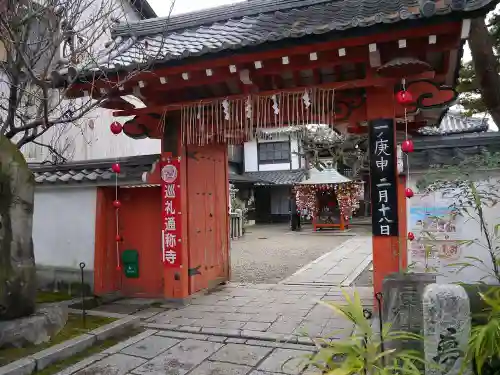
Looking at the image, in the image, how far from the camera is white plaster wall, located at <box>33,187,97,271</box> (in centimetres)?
781

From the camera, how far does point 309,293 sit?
7.97m

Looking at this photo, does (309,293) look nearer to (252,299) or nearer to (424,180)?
(252,299)

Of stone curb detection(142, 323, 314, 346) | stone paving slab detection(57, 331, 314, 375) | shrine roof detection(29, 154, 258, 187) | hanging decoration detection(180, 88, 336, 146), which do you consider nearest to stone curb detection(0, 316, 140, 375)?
stone paving slab detection(57, 331, 314, 375)

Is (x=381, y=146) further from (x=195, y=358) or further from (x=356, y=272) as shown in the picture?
(x=356, y=272)

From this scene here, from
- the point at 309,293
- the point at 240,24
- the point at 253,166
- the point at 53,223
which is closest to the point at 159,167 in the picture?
the point at 53,223

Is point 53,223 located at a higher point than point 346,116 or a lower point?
lower

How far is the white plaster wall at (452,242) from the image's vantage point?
5.57 meters

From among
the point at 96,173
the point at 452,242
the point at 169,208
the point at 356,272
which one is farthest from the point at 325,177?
the point at 452,242

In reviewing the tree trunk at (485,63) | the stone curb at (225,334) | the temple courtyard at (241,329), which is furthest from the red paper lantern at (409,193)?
the tree trunk at (485,63)

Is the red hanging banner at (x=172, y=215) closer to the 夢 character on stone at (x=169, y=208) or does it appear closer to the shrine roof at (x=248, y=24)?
the 夢 character on stone at (x=169, y=208)

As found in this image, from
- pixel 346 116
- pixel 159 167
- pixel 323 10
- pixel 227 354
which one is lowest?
pixel 227 354

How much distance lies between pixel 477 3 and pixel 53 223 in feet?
26.2

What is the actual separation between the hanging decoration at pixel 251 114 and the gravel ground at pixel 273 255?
3.91 metres

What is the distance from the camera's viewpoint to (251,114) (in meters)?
6.68
